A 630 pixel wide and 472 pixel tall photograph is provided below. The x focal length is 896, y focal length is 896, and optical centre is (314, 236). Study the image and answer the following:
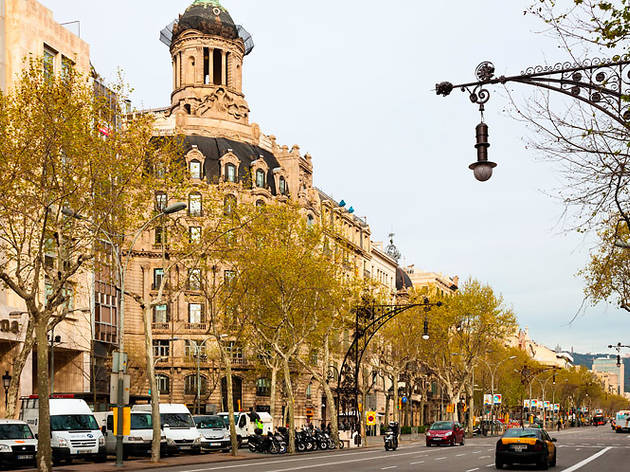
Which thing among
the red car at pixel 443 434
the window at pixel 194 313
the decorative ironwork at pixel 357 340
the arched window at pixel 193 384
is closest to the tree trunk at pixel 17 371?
the decorative ironwork at pixel 357 340

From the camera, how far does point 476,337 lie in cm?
7831

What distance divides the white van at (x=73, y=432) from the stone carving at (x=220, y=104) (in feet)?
184

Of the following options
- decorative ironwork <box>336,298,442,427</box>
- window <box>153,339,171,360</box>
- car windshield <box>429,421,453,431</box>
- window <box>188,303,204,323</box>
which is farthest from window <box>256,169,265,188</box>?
car windshield <box>429,421,453,431</box>

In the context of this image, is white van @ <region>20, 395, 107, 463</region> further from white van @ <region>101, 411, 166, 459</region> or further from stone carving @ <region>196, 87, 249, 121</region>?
stone carving @ <region>196, 87, 249, 121</region>

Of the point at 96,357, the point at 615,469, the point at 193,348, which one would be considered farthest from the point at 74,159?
the point at 193,348

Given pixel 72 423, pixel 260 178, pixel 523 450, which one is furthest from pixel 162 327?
pixel 523 450

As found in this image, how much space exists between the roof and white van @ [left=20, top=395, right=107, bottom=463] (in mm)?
49308

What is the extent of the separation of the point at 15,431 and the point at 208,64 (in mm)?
66452

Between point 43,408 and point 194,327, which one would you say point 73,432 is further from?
point 194,327

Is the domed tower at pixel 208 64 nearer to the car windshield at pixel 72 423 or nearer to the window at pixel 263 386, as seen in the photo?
the window at pixel 263 386

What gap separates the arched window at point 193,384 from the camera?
7756 cm

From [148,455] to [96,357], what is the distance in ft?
74.8

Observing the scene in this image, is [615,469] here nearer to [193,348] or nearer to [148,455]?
[148,455]

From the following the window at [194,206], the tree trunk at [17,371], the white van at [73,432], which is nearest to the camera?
the tree trunk at [17,371]
